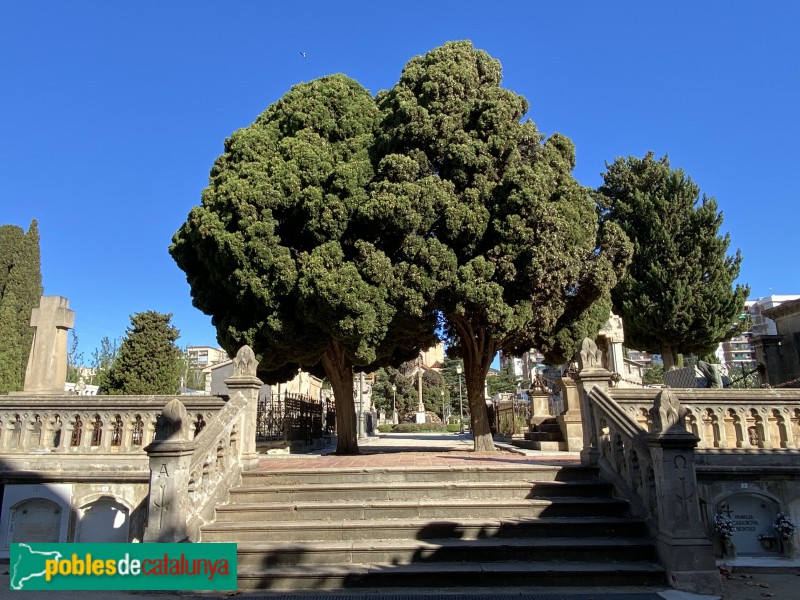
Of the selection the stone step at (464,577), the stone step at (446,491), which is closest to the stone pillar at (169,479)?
the stone step at (464,577)

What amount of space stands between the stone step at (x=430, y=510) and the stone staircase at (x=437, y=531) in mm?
13

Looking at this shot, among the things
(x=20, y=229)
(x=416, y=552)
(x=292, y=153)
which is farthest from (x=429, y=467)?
(x=20, y=229)

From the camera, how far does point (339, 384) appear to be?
1329 centimetres

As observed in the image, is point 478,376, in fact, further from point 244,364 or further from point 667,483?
point 667,483

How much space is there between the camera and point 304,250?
39.7ft

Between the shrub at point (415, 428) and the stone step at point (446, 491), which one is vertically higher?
the stone step at point (446, 491)

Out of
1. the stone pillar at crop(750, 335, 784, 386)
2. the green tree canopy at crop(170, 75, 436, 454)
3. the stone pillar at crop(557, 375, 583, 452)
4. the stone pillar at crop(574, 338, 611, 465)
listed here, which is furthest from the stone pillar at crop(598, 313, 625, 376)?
the stone pillar at crop(574, 338, 611, 465)

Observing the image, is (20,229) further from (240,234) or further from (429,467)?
(429,467)

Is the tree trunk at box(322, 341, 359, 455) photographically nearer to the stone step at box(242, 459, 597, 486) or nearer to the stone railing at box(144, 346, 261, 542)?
the stone railing at box(144, 346, 261, 542)

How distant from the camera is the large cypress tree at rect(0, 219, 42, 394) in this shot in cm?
2600

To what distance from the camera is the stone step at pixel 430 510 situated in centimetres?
663

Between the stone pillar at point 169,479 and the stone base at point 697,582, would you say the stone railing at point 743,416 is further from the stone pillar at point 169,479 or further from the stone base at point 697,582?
the stone pillar at point 169,479

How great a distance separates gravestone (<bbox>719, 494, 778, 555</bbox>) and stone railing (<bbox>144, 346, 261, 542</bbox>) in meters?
6.61

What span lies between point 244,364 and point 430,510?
157 inches
